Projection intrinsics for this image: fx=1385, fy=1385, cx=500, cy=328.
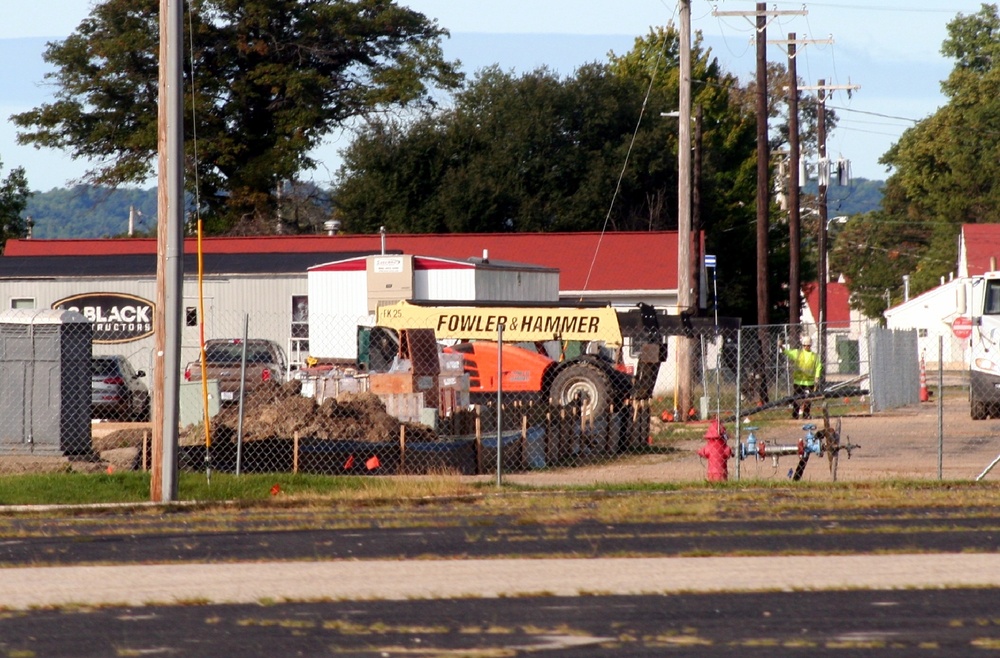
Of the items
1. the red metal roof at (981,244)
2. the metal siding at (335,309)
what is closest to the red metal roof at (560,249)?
the metal siding at (335,309)

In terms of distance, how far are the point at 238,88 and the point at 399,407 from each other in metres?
40.5

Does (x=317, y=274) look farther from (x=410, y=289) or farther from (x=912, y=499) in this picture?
(x=912, y=499)

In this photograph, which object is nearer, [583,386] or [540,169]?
A: [583,386]

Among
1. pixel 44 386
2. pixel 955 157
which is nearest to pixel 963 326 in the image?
pixel 44 386

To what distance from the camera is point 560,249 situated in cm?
4184

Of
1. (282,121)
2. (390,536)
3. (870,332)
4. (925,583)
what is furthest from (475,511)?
(282,121)

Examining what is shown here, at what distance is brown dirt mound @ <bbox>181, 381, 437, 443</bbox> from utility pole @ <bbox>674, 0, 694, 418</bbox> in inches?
383

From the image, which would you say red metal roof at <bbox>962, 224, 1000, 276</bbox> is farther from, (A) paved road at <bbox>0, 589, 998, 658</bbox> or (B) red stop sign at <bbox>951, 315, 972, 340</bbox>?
(A) paved road at <bbox>0, 589, 998, 658</bbox>

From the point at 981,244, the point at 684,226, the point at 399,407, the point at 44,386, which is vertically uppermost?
the point at 981,244

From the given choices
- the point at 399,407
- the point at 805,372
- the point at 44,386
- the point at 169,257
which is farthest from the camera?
the point at 805,372

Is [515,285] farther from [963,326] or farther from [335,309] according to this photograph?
[963,326]

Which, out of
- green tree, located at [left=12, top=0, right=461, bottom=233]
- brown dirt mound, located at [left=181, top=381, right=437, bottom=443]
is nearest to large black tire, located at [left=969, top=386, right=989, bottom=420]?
brown dirt mound, located at [left=181, top=381, right=437, bottom=443]

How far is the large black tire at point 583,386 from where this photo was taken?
22359mm

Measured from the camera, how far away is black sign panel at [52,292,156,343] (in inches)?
A: 1296
